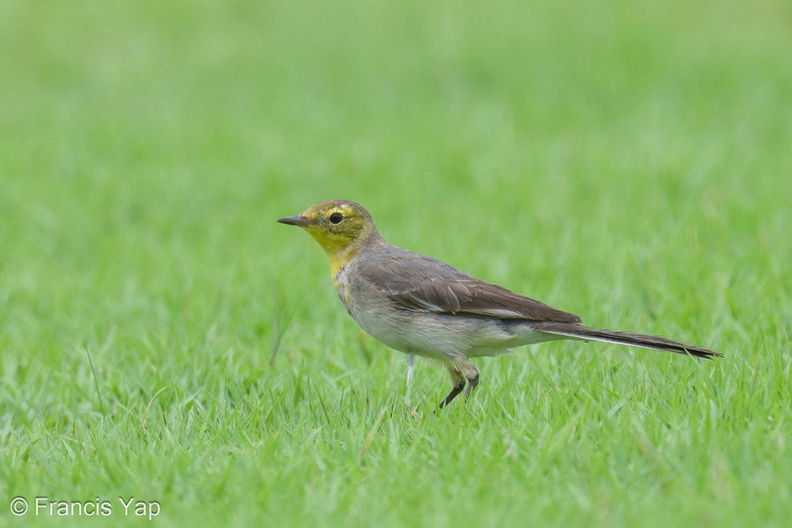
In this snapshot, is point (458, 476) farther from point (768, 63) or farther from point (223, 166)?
point (768, 63)

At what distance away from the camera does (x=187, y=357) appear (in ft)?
19.2

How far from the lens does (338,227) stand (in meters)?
5.63

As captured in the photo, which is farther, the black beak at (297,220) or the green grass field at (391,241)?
the black beak at (297,220)

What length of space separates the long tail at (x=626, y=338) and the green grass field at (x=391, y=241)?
190 mm

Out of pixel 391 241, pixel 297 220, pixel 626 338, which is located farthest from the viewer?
pixel 391 241

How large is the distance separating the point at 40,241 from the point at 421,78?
634cm

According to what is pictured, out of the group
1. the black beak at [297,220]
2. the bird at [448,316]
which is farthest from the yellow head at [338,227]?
the bird at [448,316]

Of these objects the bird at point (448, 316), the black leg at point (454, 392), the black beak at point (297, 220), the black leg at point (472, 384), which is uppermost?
the black beak at point (297, 220)

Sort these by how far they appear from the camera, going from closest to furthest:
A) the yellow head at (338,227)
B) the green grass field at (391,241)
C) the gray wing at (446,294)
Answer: the green grass field at (391,241) < the gray wing at (446,294) < the yellow head at (338,227)

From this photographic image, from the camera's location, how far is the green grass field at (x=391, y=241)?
406 cm

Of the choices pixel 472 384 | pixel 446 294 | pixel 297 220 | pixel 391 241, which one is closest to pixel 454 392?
pixel 472 384

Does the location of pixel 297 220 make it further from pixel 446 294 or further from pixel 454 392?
pixel 454 392

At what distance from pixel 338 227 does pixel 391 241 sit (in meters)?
2.80

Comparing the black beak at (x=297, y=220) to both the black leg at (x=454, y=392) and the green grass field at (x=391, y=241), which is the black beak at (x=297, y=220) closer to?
the green grass field at (x=391, y=241)
